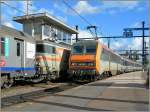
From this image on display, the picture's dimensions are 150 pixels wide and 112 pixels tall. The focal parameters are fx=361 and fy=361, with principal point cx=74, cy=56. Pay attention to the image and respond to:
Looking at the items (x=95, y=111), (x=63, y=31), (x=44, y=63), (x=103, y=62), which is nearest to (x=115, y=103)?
(x=95, y=111)

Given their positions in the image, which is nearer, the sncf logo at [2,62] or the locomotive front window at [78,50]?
the sncf logo at [2,62]

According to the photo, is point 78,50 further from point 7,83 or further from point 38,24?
point 38,24

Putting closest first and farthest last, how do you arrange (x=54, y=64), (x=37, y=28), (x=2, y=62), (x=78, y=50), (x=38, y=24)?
(x=2, y=62) → (x=54, y=64) → (x=78, y=50) → (x=38, y=24) → (x=37, y=28)

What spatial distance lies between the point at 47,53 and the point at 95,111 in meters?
16.0

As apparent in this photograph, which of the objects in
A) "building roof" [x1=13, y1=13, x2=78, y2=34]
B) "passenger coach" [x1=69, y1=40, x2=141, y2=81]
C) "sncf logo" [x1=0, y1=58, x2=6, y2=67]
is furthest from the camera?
"building roof" [x1=13, y1=13, x2=78, y2=34]

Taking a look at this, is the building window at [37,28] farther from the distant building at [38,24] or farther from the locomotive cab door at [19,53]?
the locomotive cab door at [19,53]

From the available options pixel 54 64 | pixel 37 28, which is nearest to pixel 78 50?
pixel 54 64

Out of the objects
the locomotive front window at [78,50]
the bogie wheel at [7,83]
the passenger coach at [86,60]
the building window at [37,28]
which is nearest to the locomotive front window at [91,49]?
the passenger coach at [86,60]

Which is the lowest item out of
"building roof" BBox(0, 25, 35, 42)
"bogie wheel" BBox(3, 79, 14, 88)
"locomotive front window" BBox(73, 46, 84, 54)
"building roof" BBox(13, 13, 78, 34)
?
"bogie wheel" BBox(3, 79, 14, 88)

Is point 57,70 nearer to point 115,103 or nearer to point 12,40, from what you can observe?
point 12,40

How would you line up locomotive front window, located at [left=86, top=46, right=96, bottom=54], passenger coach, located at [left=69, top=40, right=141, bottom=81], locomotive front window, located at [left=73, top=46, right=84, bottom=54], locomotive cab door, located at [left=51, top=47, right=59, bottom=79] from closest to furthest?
passenger coach, located at [left=69, top=40, right=141, bottom=81]
locomotive cab door, located at [left=51, top=47, right=59, bottom=79]
locomotive front window, located at [left=86, top=46, right=96, bottom=54]
locomotive front window, located at [left=73, top=46, right=84, bottom=54]

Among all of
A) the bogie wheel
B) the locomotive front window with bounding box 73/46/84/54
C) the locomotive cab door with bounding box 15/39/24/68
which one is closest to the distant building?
the locomotive front window with bounding box 73/46/84/54

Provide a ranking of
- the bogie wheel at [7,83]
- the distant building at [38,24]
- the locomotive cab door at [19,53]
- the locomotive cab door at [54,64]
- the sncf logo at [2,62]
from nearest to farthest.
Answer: the sncf logo at [2,62]
the bogie wheel at [7,83]
the locomotive cab door at [19,53]
the locomotive cab door at [54,64]
the distant building at [38,24]

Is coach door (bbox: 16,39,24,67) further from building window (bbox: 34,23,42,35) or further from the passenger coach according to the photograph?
building window (bbox: 34,23,42,35)
